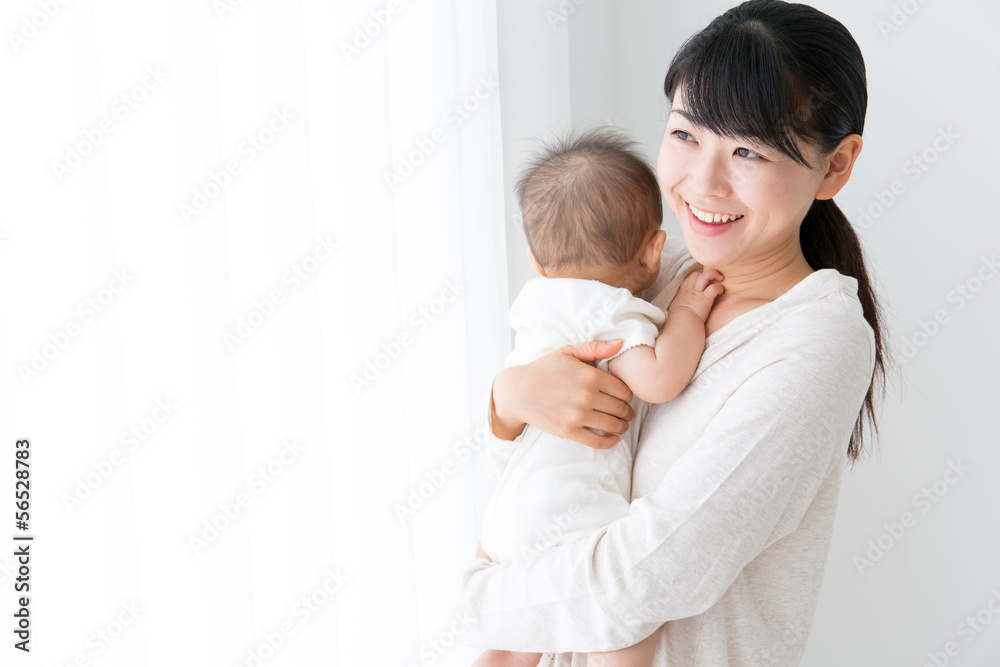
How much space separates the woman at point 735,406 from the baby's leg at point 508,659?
0.25ft

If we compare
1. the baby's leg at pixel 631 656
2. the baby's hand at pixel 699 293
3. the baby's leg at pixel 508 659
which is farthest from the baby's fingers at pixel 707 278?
the baby's leg at pixel 508 659

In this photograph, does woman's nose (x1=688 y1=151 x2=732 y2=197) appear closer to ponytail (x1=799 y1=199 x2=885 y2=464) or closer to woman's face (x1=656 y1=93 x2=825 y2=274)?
woman's face (x1=656 y1=93 x2=825 y2=274)

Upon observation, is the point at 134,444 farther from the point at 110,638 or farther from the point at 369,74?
the point at 369,74

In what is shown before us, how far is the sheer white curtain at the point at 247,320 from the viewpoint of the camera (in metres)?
1.03

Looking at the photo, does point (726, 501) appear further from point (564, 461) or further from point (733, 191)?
point (733, 191)

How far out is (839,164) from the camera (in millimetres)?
1034

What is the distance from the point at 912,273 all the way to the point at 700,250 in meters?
1.12

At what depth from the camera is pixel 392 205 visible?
1563 millimetres

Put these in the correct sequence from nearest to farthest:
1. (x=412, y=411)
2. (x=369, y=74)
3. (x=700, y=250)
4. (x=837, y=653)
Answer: (x=700, y=250) < (x=369, y=74) < (x=412, y=411) < (x=837, y=653)

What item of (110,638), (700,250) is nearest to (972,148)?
(700,250)

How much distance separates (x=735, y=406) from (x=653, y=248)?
14.1 inches

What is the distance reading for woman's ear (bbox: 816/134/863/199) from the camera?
101 cm

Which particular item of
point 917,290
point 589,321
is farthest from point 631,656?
point 917,290

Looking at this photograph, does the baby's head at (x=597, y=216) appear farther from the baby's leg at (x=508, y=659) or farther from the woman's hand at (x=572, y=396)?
the baby's leg at (x=508, y=659)
